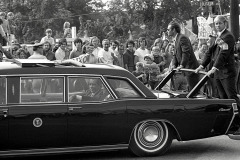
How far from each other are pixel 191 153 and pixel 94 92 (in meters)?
1.75

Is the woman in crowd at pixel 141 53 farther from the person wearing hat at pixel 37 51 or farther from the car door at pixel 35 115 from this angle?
the car door at pixel 35 115

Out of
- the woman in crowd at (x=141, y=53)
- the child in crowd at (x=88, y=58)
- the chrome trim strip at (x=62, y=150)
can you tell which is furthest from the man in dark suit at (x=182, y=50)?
the woman in crowd at (x=141, y=53)

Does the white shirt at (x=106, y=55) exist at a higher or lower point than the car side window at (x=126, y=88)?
higher

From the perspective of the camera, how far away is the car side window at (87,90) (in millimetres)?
7814

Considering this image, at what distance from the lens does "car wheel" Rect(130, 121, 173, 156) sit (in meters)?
8.09

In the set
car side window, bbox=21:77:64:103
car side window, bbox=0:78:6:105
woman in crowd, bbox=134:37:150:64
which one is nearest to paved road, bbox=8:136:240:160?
car side window, bbox=21:77:64:103

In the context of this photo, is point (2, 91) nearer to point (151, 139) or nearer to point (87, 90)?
point (87, 90)

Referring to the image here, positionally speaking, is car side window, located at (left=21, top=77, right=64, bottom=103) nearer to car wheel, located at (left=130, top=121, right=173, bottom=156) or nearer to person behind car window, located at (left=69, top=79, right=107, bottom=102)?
person behind car window, located at (left=69, top=79, right=107, bottom=102)

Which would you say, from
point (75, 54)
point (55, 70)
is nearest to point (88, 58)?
point (75, 54)

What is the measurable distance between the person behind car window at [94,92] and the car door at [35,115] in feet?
1.11

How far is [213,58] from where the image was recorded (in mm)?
9930

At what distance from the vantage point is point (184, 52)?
10.7 metres

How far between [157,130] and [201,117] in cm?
67

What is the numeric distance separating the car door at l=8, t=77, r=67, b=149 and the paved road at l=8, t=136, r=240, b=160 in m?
0.67
